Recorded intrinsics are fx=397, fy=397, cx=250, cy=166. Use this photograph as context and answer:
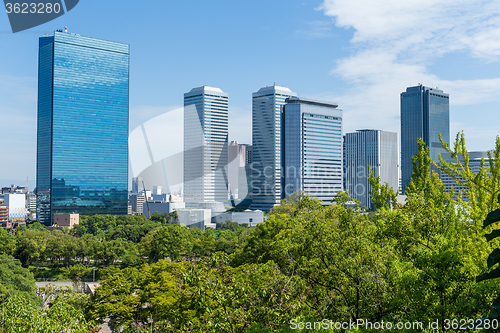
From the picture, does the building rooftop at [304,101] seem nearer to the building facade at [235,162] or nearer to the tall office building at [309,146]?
the tall office building at [309,146]

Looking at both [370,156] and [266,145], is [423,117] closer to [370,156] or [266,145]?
[370,156]

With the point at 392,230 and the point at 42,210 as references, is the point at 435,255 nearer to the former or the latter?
the point at 392,230

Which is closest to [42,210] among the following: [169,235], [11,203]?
[11,203]

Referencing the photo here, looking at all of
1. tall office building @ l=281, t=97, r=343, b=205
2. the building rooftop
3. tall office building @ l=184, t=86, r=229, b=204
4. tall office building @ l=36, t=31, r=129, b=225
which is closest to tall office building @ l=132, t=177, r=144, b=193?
tall office building @ l=36, t=31, r=129, b=225

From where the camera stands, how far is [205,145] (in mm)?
101812

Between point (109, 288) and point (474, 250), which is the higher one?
point (474, 250)

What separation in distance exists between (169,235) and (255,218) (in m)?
45.6

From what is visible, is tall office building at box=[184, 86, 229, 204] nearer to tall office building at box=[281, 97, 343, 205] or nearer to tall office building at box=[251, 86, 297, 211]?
tall office building at box=[251, 86, 297, 211]

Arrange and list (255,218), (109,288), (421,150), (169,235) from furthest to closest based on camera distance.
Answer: (255,218)
(169,235)
(109,288)
(421,150)

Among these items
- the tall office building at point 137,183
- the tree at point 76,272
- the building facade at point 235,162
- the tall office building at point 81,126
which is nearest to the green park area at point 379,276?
the tree at point 76,272

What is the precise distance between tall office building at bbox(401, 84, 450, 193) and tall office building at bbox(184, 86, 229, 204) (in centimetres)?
6884

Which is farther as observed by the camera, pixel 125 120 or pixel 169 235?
pixel 125 120

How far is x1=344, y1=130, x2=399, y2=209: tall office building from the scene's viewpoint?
468 ft

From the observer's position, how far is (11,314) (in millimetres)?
10578
